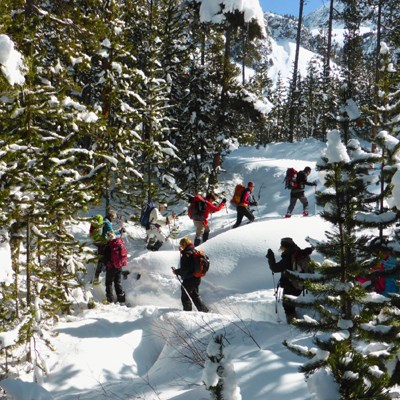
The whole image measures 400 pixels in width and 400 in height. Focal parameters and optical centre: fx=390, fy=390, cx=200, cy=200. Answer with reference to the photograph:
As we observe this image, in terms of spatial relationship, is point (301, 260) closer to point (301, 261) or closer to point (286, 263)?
point (301, 261)

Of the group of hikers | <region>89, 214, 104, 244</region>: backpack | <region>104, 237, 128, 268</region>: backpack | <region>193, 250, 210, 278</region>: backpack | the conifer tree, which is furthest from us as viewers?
<region>104, 237, 128, 268</region>: backpack

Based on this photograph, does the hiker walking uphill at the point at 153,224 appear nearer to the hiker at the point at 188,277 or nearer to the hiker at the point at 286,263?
the hiker at the point at 188,277

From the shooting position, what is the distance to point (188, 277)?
830cm

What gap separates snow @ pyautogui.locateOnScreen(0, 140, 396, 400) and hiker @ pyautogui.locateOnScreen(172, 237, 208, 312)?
1.15ft

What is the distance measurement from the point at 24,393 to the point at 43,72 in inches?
213

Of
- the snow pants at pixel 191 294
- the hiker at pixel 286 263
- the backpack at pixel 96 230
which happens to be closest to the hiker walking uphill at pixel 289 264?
the hiker at pixel 286 263

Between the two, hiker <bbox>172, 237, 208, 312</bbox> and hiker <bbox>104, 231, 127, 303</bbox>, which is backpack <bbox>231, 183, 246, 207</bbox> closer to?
hiker <bbox>104, 231, 127, 303</bbox>

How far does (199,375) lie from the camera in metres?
5.75

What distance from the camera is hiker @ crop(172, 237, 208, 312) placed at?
8.19 meters

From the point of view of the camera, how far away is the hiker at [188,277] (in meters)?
8.19

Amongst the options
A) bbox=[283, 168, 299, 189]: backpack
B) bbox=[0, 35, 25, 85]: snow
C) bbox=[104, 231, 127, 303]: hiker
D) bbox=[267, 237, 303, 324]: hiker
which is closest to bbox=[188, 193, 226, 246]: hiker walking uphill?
bbox=[104, 231, 127, 303]: hiker

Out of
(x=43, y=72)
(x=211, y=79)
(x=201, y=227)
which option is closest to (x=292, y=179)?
(x=201, y=227)

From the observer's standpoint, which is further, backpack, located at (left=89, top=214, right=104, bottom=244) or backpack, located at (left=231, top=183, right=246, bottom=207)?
backpack, located at (left=231, top=183, right=246, bottom=207)

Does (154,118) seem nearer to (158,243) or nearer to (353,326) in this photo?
(158,243)
